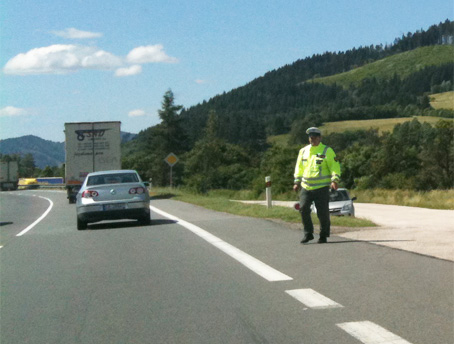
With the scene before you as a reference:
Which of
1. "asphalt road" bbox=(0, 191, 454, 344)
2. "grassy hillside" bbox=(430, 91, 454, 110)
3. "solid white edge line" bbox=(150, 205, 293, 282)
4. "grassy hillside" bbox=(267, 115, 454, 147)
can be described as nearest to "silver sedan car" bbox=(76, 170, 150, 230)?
"solid white edge line" bbox=(150, 205, 293, 282)

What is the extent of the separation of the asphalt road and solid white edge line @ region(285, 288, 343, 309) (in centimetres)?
2

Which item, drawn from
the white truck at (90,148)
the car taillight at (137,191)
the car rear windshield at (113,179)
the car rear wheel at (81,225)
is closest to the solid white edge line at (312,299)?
the car taillight at (137,191)

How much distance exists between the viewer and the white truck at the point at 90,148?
111 feet

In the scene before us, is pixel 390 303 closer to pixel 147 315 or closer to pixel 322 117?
pixel 147 315

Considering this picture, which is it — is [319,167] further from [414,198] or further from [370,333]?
[414,198]

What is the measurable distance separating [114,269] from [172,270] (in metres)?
0.84

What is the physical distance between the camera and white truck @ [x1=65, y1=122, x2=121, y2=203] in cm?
3394

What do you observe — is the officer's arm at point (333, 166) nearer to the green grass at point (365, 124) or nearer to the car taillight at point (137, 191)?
the car taillight at point (137, 191)

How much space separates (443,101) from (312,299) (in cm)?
18687

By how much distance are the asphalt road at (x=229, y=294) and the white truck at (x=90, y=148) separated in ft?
73.7

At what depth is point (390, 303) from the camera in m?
6.08

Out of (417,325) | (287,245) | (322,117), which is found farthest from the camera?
(322,117)

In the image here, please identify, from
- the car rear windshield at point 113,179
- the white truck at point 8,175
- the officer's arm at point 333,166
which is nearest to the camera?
the officer's arm at point 333,166

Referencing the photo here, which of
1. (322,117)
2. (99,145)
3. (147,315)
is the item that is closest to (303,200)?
(147,315)
